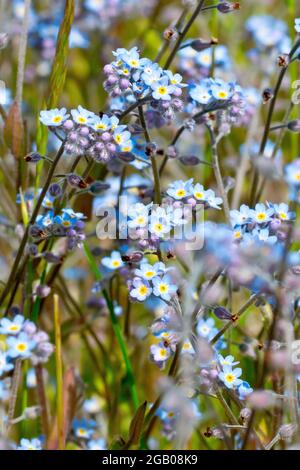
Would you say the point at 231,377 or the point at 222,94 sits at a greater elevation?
the point at 222,94

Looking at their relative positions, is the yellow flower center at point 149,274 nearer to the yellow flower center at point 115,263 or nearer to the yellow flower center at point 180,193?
the yellow flower center at point 180,193

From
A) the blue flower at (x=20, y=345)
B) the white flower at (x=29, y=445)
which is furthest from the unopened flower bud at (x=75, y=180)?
→ the white flower at (x=29, y=445)

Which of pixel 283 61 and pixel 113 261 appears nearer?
pixel 283 61

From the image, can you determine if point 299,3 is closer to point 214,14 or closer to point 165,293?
point 214,14

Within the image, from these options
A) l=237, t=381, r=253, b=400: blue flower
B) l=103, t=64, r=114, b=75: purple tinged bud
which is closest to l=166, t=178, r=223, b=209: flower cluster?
l=103, t=64, r=114, b=75: purple tinged bud

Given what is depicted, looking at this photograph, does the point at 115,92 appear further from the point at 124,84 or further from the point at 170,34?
the point at 170,34

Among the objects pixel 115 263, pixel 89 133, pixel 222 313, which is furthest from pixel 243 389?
pixel 89 133

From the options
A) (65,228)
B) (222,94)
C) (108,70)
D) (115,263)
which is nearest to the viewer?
(108,70)
